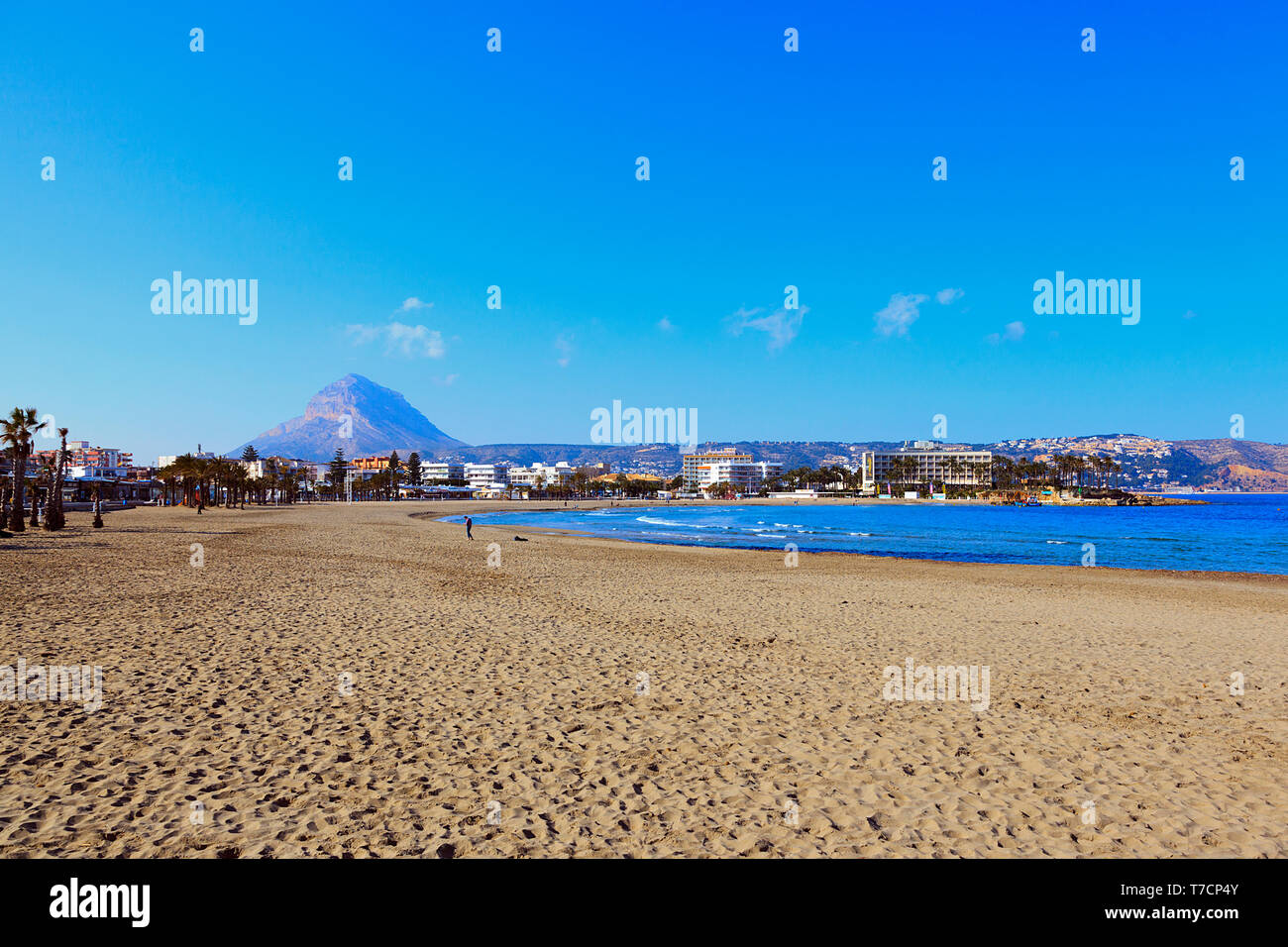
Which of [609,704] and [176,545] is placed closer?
[609,704]

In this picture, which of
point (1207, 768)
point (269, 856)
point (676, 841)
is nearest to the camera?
point (269, 856)

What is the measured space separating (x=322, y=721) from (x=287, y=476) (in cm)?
13894

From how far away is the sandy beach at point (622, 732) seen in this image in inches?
202

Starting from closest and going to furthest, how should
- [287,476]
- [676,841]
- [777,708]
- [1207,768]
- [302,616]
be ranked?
[676,841] → [1207,768] → [777,708] → [302,616] → [287,476]

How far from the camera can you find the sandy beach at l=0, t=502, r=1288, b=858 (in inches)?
202

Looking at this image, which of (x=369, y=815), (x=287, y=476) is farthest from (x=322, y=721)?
(x=287, y=476)

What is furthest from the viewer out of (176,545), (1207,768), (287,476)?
(287,476)

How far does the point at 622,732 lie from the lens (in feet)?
24.3

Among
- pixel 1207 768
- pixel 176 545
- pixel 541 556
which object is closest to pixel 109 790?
pixel 1207 768

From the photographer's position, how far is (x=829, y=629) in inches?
546

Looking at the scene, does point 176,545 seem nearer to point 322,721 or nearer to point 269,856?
point 322,721

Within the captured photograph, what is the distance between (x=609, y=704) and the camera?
8430 mm

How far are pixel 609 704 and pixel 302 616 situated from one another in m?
8.30
